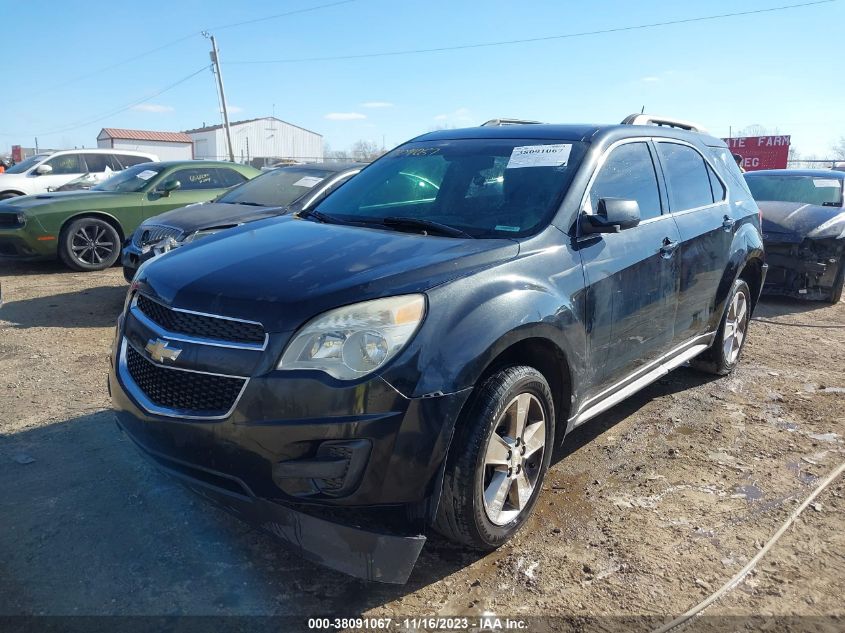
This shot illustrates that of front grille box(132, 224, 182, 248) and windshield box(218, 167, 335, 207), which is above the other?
windshield box(218, 167, 335, 207)

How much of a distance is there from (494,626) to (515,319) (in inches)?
44.9

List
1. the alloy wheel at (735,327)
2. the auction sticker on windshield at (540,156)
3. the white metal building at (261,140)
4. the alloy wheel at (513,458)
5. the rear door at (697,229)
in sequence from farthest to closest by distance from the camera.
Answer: the white metal building at (261,140) → the alloy wheel at (735,327) → the rear door at (697,229) → the auction sticker on windshield at (540,156) → the alloy wheel at (513,458)

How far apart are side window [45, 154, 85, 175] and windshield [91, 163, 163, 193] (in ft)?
17.9

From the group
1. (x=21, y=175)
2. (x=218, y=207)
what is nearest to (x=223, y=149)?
(x=21, y=175)

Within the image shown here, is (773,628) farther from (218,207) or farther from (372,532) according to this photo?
(218,207)

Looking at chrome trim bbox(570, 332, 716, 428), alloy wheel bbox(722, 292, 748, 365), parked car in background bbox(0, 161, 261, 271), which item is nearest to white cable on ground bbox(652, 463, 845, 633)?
chrome trim bbox(570, 332, 716, 428)

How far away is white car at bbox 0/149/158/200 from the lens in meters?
14.4

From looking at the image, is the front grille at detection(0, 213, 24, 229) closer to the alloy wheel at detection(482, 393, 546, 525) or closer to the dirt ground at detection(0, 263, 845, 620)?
the dirt ground at detection(0, 263, 845, 620)

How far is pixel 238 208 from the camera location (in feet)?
23.1

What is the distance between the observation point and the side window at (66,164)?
14.6 m

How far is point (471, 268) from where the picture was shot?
268 cm

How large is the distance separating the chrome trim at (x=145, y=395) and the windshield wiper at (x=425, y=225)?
1.25m

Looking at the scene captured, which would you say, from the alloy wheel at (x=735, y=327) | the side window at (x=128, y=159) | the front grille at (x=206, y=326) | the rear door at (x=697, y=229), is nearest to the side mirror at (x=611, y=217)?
the rear door at (x=697, y=229)

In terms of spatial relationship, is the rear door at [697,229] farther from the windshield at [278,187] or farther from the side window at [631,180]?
the windshield at [278,187]
